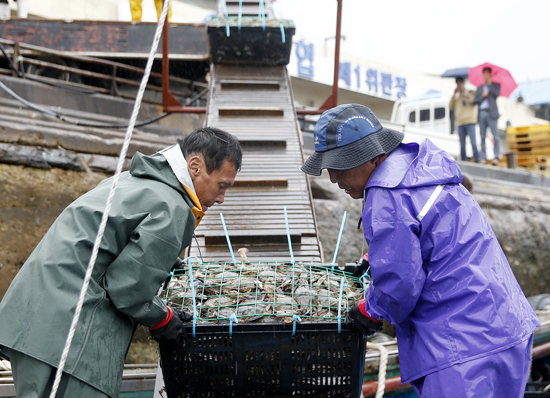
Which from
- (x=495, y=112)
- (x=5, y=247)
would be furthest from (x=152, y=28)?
(x=495, y=112)

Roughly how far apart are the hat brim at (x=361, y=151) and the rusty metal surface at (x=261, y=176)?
140 centimetres

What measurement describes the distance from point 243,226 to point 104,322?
→ 6.70ft

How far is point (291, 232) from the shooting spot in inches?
147

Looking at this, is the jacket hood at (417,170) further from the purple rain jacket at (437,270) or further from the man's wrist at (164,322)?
the man's wrist at (164,322)

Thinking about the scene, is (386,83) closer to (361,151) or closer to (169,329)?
(361,151)

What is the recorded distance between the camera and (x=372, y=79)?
21.4 meters

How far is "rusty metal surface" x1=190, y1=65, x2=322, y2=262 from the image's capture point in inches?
148

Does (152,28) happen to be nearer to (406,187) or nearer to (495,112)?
(495,112)

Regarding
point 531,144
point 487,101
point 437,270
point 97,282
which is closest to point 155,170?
point 97,282

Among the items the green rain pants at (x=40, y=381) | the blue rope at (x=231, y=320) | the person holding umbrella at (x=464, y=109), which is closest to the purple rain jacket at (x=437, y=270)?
the blue rope at (x=231, y=320)

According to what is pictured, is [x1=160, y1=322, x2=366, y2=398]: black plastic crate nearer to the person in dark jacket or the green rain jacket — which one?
the green rain jacket

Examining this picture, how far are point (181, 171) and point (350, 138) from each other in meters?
0.74

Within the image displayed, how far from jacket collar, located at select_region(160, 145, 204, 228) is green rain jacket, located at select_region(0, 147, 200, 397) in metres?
0.13

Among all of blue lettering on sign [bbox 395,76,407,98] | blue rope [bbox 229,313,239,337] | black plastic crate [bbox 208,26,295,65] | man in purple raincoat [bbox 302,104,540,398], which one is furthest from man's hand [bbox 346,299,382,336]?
blue lettering on sign [bbox 395,76,407,98]
